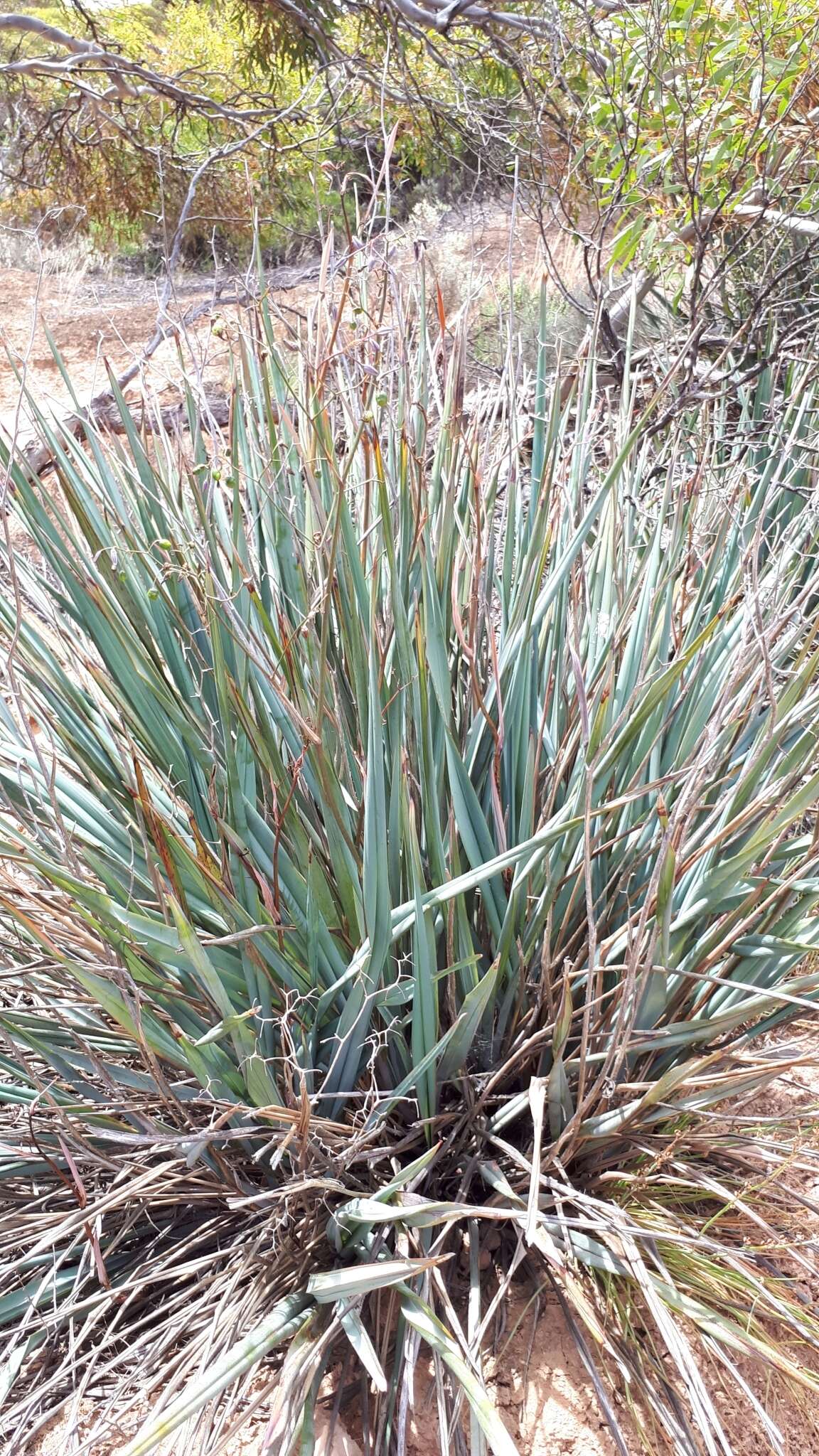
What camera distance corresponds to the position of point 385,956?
1.14 metres

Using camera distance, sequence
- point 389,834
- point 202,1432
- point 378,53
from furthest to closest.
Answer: point 378,53 < point 389,834 < point 202,1432

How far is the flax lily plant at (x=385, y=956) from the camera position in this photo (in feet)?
3.41

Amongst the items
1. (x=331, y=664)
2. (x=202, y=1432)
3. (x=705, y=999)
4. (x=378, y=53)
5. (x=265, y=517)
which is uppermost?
(x=378, y=53)

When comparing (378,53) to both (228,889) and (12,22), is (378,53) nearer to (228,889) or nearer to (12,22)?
(12,22)

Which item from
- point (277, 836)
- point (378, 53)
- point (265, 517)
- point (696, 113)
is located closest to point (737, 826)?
point (277, 836)

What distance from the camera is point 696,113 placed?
9.59ft

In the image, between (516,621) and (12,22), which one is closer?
(516,621)

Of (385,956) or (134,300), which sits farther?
(134,300)

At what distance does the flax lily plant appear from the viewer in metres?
1.04

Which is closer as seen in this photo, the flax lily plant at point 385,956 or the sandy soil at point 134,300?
the flax lily plant at point 385,956

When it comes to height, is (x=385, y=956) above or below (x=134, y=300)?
above

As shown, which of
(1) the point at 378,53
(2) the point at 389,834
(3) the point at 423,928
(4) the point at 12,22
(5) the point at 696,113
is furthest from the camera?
(1) the point at 378,53

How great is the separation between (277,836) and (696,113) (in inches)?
108

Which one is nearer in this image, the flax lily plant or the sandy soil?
the flax lily plant
